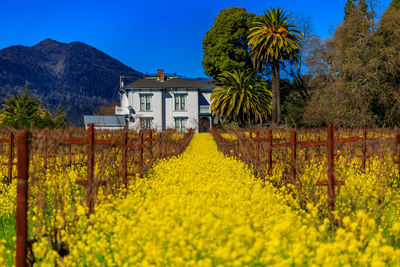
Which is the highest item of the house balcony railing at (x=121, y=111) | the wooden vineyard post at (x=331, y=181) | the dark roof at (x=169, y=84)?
the dark roof at (x=169, y=84)

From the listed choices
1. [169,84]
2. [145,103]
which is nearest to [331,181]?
[145,103]

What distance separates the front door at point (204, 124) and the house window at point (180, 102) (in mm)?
2935

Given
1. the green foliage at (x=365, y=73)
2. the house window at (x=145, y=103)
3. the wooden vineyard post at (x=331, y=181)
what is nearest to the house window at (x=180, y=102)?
the house window at (x=145, y=103)

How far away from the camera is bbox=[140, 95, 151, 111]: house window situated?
48875 millimetres

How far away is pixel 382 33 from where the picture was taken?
26781 mm

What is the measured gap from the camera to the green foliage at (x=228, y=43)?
47812 mm

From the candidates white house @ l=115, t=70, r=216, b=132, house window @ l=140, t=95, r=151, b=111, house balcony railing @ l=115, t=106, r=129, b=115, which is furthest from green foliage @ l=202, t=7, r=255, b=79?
house balcony railing @ l=115, t=106, r=129, b=115

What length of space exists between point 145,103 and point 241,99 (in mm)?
14174

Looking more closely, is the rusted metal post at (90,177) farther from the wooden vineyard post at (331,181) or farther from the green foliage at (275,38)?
the green foliage at (275,38)

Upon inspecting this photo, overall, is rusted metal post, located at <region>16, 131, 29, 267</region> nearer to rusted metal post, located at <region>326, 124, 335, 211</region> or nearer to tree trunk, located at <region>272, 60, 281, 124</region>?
rusted metal post, located at <region>326, 124, 335, 211</region>

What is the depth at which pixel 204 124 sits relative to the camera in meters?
50.1

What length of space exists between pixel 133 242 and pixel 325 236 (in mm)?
2690

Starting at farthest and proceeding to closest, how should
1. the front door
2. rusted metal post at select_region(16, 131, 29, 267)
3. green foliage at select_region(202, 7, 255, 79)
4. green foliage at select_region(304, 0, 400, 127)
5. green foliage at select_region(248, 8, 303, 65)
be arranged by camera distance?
the front door, green foliage at select_region(202, 7, 255, 79), green foliage at select_region(248, 8, 303, 65), green foliage at select_region(304, 0, 400, 127), rusted metal post at select_region(16, 131, 29, 267)

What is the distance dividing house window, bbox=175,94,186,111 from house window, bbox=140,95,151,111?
338 cm
